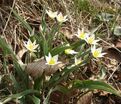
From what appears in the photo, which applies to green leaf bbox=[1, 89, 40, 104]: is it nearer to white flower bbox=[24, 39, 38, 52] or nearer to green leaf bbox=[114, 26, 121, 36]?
white flower bbox=[24, 39, 38, 52]

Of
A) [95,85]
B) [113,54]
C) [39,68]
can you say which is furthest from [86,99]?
[113,54]

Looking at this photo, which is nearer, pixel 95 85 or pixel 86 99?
pixel 95 85

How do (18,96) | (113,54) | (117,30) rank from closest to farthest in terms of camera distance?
(18,96) < (113,54) < (117,30)

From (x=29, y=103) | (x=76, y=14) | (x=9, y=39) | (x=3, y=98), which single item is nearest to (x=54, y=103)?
(x=29, y=103)

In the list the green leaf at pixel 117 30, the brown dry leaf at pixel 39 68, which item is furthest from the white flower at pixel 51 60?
the green leaf at pixel 117 30

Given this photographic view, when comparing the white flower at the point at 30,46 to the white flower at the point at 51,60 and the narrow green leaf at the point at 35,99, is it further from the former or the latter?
the narrow green leaf at the point at 35,99

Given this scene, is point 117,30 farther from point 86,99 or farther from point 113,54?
point 86,99

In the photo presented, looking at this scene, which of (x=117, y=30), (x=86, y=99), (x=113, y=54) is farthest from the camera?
(x=117, y=30)

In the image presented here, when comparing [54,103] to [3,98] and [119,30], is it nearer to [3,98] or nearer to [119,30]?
[3,98]
